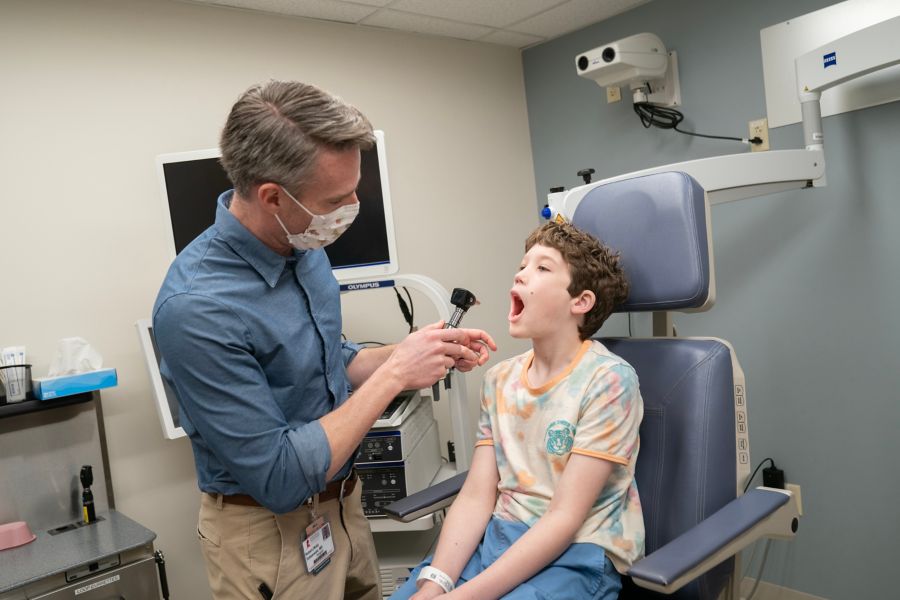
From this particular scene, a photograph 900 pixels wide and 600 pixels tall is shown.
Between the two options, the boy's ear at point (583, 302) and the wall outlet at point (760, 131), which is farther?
the wall outlet at point (760, 131)

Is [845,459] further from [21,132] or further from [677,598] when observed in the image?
[21,132]

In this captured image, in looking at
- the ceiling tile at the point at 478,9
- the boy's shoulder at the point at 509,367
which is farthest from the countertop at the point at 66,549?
the ceiling tile at the point at 478,9

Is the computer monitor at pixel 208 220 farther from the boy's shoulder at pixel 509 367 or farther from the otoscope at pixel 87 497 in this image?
the boy's shoulder at pixel 509 367

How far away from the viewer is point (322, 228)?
4.24 feet

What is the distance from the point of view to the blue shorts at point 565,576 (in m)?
1.31

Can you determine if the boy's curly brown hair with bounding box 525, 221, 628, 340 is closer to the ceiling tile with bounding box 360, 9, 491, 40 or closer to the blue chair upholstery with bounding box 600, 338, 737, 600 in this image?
the blue chair upholstery with bounding box 600, 338, 737, 600

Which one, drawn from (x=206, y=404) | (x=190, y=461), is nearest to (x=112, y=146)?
(x=190, y=461)

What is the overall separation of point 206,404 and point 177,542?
160 centimetres

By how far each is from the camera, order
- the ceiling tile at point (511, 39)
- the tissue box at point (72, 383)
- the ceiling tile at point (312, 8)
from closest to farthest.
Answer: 1. the tissue box at point (72, 383)
2. the ceiling tile at point (312, 8)
3. the ceiling tile at point (511, 39)

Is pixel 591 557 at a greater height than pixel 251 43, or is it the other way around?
pixel 251 43

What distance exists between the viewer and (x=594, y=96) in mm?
3207

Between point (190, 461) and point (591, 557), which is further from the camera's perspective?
point (190, 461)

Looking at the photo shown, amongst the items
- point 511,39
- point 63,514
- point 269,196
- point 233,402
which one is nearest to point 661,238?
point 269,196

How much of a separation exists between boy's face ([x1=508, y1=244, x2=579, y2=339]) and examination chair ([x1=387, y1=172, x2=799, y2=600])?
0.56 ft
